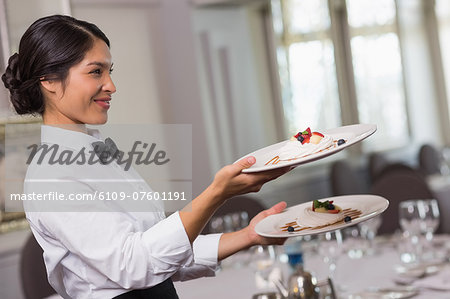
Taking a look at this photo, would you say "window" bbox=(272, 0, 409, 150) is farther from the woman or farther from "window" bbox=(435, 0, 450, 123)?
the woman

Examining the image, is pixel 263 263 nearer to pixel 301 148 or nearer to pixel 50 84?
pixel 301 148

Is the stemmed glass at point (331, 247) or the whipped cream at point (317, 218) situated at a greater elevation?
the whipped cream at point (317, 218)

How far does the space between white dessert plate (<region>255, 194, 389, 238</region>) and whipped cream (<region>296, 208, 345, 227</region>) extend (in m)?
0.02

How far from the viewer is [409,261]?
7.69ft

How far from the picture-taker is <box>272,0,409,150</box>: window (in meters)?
6.12

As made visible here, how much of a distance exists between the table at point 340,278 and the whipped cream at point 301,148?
0.78 meters

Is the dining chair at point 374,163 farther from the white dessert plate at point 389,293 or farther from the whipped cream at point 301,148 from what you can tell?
the whipped cream at point 301,148

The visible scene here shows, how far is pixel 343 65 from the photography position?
723 cm

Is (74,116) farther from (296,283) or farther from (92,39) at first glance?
(296,283)

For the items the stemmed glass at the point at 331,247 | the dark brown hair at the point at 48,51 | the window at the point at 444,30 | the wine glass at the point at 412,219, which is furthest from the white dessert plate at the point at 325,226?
the window at the point at 444,30

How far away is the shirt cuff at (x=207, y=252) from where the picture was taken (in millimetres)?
1490

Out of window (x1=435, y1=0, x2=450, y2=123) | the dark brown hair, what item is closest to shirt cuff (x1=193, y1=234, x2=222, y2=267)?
the dark brown hair

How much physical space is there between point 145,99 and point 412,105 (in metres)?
4.92

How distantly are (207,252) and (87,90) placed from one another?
46cm
